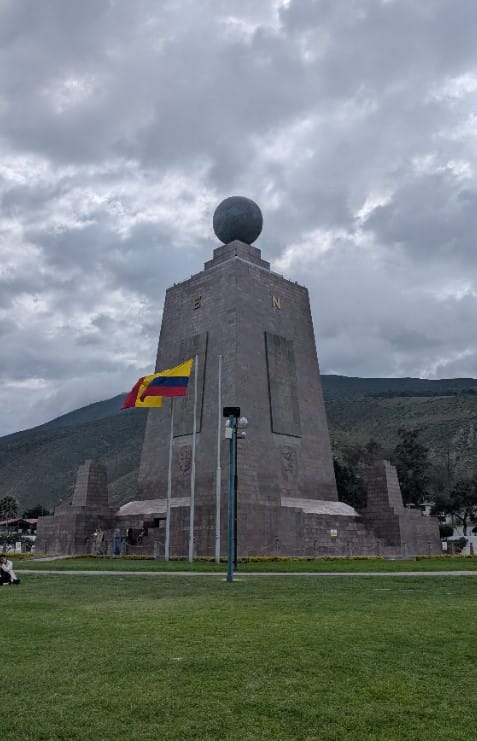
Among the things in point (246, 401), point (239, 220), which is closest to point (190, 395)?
point (246, 401)

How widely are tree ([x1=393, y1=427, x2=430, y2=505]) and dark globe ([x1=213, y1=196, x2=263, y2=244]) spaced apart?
37.6 metres

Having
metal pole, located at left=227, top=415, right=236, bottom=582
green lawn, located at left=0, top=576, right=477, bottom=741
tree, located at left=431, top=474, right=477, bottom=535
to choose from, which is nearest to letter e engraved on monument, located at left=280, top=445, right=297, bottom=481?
metal pole, located at left=227, top=415, right=236, bottom=582

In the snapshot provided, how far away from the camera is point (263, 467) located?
34.2 meters

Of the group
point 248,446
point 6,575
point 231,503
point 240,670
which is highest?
point 248,446

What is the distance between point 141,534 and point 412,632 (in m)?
28.1

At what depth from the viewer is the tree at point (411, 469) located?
67.6 m

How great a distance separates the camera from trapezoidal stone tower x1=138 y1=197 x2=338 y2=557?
105 ft

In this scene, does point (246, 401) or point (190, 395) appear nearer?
point (246, 401)

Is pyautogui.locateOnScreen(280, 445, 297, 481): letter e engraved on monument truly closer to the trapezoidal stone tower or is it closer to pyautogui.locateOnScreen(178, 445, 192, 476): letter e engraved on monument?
the trapezoidal stone tower

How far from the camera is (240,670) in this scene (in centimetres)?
627

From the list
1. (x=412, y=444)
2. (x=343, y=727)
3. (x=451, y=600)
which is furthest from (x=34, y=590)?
(x=412, y=444)

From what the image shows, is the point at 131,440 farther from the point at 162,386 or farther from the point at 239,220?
the point at 162,386

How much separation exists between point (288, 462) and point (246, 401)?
4226 millimetres

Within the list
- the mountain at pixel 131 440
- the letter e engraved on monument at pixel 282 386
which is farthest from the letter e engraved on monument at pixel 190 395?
the mountain at pixel 131 440
